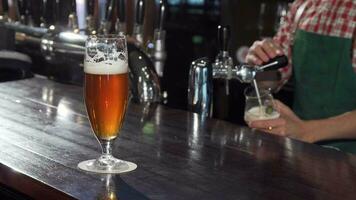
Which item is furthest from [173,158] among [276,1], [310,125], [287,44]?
[276,1]

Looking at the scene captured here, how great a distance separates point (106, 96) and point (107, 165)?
16 centimetres

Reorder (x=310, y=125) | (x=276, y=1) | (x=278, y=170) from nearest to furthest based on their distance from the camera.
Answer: (x=278, y=170) < (x=310, y=125) < (x=276, y=1)

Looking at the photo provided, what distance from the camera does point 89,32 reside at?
9.12ft

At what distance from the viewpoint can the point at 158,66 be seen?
294 cm

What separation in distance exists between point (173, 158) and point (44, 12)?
190 centimetres

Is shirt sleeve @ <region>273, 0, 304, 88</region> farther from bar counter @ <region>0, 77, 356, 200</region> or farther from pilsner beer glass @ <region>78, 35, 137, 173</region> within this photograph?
pilsner beer glass @ <region>78, 35, 137, 173</region>

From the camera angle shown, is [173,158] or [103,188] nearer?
[103,188]

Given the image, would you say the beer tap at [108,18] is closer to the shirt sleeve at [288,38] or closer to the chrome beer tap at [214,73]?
the shirt sleeve at [288,38]

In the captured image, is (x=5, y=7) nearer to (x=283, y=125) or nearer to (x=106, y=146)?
(x=283, y=125)

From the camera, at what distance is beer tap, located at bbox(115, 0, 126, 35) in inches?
110

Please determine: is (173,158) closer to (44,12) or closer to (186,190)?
(186,190)

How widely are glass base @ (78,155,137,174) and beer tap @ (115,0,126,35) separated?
4.76 ft

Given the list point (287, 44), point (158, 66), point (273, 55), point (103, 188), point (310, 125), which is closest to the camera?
point (103, 188)

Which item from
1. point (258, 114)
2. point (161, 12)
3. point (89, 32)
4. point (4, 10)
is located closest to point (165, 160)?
point (258, 114)
